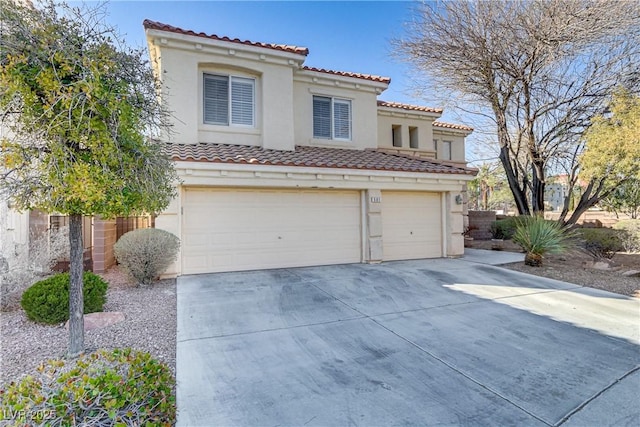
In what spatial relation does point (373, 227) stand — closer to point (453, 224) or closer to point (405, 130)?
point (453, 224)

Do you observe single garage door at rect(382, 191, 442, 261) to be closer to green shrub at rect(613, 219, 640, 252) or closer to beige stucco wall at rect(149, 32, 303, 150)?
beige stucco wall at rect(149, 32, 303, 150)

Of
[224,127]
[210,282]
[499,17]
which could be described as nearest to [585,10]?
[499,17]

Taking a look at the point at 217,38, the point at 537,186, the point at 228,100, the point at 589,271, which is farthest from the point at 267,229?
the point at 537,186

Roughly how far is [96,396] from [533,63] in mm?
16346

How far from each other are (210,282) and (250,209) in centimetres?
242

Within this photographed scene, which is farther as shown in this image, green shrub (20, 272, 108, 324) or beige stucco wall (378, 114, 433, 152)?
beige stucco wall (378, 114, 433, 152)

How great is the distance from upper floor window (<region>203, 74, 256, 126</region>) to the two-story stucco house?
0.03 meters

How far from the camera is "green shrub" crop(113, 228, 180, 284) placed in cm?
758

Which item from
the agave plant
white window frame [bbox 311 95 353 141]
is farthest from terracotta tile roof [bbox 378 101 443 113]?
the agave plant

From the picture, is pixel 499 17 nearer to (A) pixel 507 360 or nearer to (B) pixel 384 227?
(B) pixel 384 227

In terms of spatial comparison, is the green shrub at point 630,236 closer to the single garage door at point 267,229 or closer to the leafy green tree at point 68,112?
the single garage door at point 267,229

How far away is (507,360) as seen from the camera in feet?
14.1

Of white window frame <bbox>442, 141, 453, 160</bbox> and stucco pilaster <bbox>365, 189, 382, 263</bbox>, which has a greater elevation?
white window frame <bbox>442, 141, 453, 160</bbox>

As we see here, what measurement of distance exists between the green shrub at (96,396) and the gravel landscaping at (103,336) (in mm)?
1067
